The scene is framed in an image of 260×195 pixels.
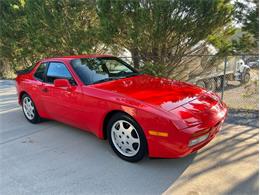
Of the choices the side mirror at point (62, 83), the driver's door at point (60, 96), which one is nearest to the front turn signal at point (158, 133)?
the driver's door at point (60, 96)

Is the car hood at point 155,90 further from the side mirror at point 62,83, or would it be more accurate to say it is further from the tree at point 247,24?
the tree at point 247,24

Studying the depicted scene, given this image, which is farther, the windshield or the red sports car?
the windshield

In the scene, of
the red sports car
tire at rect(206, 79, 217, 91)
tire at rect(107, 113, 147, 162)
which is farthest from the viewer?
tire at rect(206, 79, 217, 91)

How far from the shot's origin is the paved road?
112 inches

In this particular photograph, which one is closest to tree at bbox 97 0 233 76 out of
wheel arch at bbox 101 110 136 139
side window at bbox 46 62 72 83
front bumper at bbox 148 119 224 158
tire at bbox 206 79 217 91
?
tire at bbox 206 79 217 91

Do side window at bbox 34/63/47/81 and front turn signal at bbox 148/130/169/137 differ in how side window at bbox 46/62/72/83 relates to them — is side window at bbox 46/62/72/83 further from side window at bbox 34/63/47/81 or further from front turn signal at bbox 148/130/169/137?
front turn signal at bbox 148/130/169/137

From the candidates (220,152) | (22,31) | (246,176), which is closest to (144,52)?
(220,152)

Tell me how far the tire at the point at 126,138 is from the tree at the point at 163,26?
3.36 metres

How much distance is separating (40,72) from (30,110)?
2.72 ft

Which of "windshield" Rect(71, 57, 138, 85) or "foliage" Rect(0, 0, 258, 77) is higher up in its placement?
"foliage" Rect(0, 0, 258, 77)

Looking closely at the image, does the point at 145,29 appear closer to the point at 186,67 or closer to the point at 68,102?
the point at 186,67

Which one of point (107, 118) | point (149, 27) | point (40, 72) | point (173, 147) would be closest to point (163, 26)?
point (149, 27)

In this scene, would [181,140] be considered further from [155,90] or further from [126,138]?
[155,90]

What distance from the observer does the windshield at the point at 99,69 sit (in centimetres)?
403
